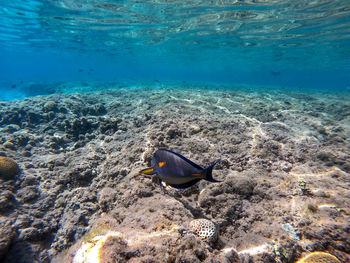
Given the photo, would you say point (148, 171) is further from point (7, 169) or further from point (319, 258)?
point (7, 169)

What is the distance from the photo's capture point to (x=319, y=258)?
1.69 m

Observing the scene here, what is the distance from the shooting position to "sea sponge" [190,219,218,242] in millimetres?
1864

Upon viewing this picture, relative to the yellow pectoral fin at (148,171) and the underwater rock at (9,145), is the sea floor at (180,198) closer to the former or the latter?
the underwater rock at (9,145)

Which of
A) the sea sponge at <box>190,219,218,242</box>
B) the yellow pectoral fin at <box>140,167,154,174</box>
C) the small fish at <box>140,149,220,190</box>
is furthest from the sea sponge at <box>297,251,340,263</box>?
the yellow pectoral fin at <box>140,167,154,174</box>

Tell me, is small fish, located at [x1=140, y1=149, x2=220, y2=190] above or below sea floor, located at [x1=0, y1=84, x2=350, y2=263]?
above

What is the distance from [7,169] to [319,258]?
5.90 m

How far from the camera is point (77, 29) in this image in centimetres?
2150

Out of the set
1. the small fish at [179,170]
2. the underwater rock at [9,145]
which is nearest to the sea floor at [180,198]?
the underwater rock at [9,145]

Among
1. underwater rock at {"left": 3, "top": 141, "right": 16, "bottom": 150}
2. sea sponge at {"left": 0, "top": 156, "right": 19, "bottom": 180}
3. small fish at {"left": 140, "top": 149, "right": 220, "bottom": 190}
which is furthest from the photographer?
underwater rock at {"left": 3, "top": 141, "right": 16, "bottom": 150}

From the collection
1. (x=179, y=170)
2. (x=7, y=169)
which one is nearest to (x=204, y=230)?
(x=179, y=170)

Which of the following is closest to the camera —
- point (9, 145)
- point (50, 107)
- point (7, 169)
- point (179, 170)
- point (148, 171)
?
point (179, 170)

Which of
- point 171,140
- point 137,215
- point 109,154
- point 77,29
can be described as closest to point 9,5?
point 77,29

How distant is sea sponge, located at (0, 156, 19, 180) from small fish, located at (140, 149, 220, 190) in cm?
413

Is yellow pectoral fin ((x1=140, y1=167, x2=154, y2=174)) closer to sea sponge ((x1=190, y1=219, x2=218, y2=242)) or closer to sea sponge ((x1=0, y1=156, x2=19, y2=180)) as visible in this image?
sea sponge ((x1=190, y1=219, x2=218, y2=242))
